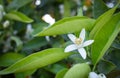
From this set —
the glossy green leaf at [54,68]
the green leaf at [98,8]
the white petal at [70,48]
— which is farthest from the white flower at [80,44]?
the glossy green leaf at [54,68]

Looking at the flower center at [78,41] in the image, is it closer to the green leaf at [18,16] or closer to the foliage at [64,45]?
the foliage at [64,45]

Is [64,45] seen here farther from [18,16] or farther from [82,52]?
[18,16]

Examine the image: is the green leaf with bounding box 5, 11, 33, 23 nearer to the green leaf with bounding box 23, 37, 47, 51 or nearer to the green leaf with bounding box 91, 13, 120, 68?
the green leaf with bounding box 23, 37, 47, 51

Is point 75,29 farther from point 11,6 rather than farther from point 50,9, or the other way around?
point 50,9

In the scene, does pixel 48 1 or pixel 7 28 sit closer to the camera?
pixel 7 28

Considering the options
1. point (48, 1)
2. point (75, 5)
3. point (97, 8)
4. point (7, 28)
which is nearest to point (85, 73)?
point (97, 8)

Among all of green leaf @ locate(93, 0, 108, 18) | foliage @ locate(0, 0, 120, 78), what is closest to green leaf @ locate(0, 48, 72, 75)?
foliage @ locate(0, 0, 120, 78)
